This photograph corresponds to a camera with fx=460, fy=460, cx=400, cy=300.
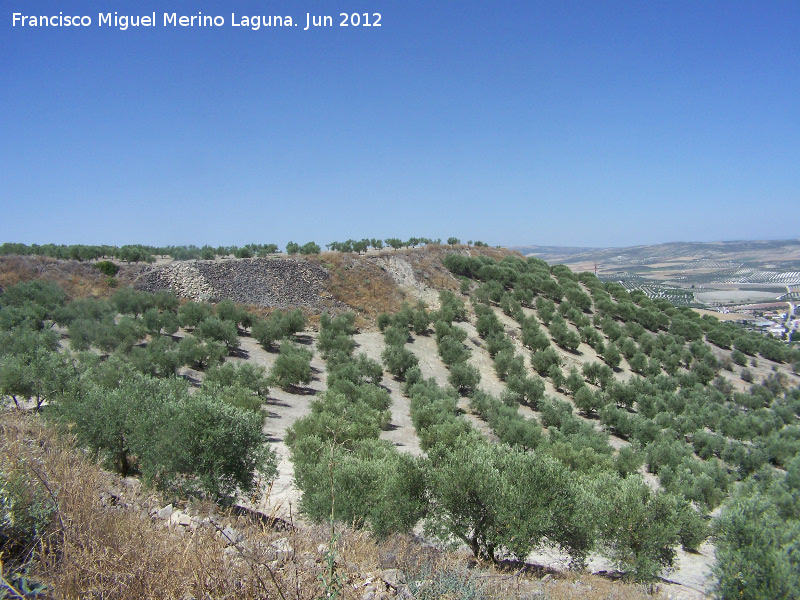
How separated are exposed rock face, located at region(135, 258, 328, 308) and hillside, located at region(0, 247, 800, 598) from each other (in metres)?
0.16

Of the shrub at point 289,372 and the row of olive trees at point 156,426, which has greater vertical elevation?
the row of olive trees at point 156,426

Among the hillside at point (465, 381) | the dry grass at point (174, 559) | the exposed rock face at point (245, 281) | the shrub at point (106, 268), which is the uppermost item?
the shrub at point (106, 268)

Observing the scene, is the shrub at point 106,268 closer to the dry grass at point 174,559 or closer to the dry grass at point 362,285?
the dry grass at point 362,285

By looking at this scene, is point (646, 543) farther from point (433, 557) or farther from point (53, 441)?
point (53, 441)

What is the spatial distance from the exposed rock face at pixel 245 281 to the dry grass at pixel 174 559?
98.8ft

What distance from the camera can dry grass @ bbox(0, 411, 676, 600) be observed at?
428 cm

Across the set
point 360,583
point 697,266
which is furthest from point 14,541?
point 697,266

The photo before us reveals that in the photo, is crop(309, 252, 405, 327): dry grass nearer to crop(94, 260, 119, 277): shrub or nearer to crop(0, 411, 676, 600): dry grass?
crop(94, 260, 119, 277): shrub

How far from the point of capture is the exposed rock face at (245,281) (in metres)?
36.2

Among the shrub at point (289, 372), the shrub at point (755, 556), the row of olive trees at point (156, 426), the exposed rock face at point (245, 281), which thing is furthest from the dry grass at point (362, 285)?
the shrub at point (755, 556)

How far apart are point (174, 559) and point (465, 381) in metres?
24.7

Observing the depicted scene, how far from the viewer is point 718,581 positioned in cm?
1017

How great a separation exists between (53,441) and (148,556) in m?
5.85

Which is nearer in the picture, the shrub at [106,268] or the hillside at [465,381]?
the hillside at [465,381]
